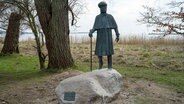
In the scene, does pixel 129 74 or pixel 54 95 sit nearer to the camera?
pixel 54 95

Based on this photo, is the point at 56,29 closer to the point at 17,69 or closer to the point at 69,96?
the point at 17,69

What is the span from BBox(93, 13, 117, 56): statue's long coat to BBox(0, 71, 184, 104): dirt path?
1.14 m

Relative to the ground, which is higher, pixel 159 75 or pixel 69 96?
pixel 69 96

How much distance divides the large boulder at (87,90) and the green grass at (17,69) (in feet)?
13.9

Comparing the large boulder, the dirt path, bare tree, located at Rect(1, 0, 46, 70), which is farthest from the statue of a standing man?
bare tree, located at Rect(1, 0, 46, 70)

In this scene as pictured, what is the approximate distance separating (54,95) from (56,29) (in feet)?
11.1

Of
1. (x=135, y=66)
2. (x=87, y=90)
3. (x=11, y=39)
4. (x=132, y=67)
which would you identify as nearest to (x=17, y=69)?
(x=132, y=67)

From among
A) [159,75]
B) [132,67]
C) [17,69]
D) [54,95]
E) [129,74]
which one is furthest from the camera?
[17,69]

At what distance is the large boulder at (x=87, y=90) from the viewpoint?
7.65 metres

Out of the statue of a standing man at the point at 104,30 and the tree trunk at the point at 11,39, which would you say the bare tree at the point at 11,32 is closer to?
the tree trunk at the point at 11,39

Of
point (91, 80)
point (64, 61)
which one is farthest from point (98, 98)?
point (64, 61)

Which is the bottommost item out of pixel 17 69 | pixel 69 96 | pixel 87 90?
pixel 17 69

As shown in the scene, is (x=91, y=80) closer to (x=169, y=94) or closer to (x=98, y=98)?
(x=98, y=98)

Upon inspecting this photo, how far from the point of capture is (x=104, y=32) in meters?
9.06
